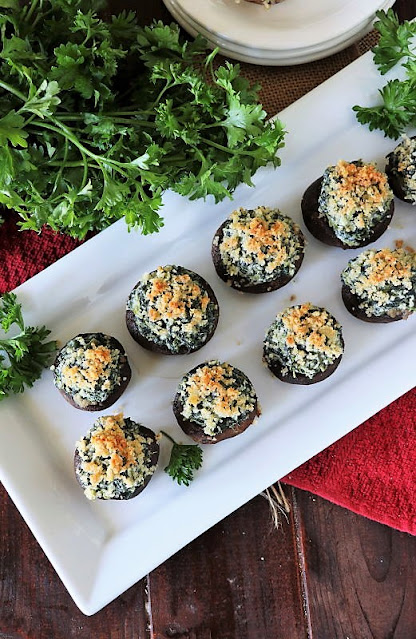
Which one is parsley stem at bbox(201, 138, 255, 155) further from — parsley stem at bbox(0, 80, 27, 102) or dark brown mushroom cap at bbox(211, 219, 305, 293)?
parsley stem at bbox(0, 80, 27, 102)

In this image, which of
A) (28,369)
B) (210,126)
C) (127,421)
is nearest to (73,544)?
(127,421)

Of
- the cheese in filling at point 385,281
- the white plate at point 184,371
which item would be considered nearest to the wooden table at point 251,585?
the white plate at point 184,371

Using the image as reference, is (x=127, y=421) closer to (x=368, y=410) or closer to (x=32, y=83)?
(x=368, y=410)

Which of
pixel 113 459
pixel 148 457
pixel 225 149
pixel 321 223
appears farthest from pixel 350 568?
pixel 225 149

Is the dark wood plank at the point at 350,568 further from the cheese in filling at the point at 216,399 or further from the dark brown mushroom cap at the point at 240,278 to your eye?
the dark brown mushroom cap at the point at 240,278

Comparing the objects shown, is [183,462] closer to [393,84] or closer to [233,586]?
[233,586]
